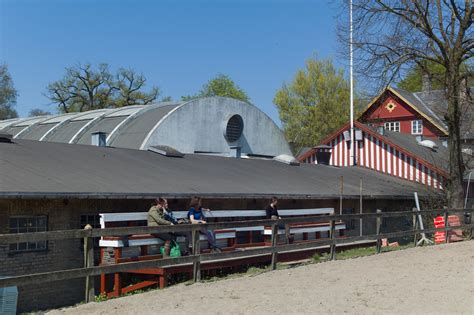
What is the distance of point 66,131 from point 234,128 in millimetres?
10071

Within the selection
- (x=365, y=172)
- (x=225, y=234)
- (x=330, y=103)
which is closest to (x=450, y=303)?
(x=225, y=234)

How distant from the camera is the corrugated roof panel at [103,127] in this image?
34594 millimetres

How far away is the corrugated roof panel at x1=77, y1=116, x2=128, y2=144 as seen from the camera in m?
34.6

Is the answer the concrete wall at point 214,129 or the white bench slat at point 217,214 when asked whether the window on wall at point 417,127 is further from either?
the white bench slat at point 217,214

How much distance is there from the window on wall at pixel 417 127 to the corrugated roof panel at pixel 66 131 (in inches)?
952

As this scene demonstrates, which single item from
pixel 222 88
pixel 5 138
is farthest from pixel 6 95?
pixel 5 138

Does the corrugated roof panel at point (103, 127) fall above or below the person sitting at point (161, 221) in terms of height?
above

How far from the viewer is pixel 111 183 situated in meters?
15.3

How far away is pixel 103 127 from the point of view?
116 feet

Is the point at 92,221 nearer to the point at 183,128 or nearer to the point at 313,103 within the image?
the point at 183,128

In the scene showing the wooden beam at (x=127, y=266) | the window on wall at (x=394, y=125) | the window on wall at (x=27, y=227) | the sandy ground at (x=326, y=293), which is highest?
the window on wall at (x=394, y=125)

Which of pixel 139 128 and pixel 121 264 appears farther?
pixel 139 128

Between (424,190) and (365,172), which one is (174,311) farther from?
(365,172)

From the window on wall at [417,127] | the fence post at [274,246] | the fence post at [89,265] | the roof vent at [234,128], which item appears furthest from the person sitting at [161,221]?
the window on wall at [417,127]
